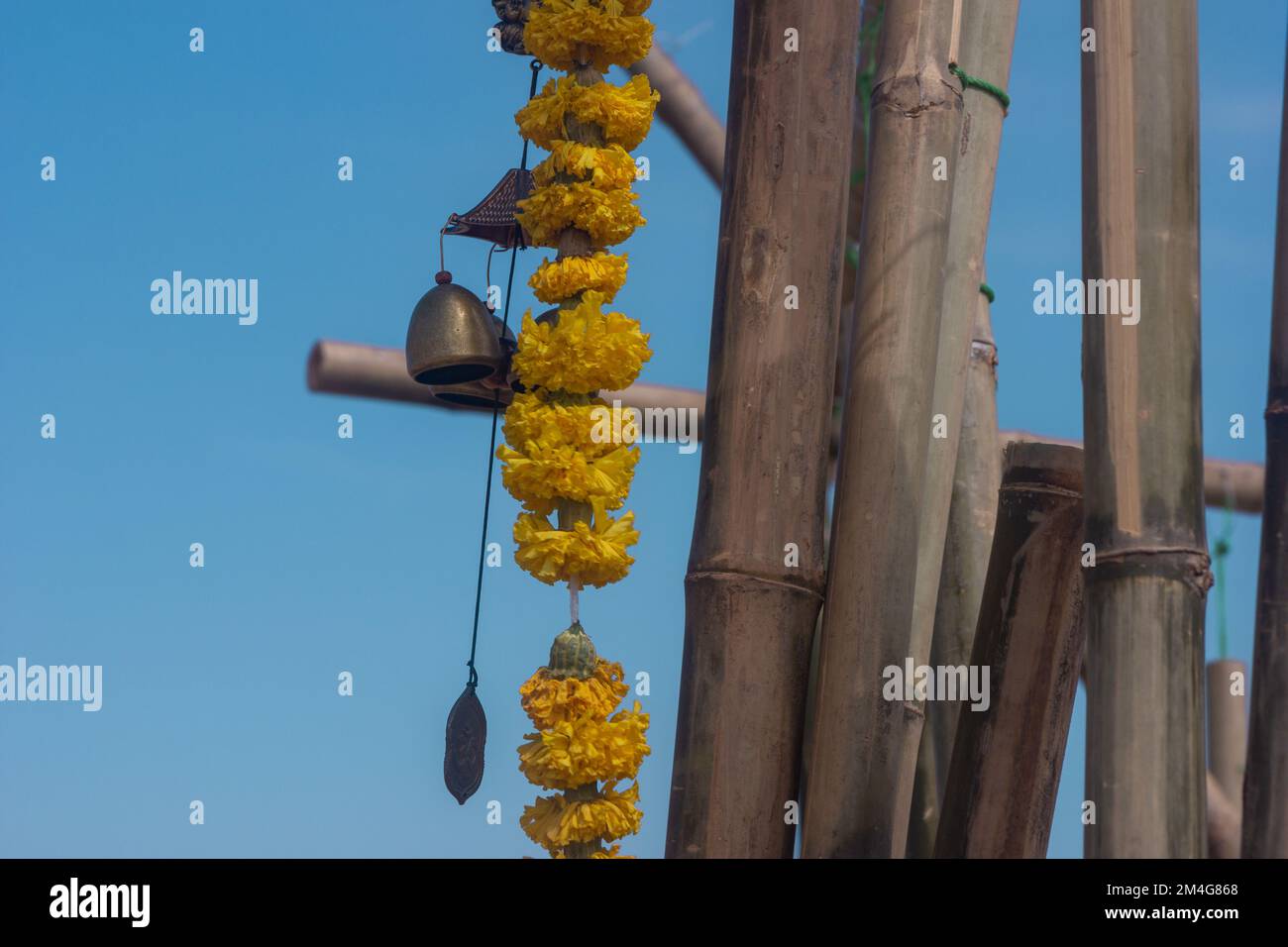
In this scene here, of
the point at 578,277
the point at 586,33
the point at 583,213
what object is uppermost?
the point at 586,33

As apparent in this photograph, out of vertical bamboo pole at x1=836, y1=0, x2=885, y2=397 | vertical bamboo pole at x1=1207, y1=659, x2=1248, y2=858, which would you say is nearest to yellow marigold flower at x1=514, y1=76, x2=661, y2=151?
vertical bamboo pole at x1=836, y1=0, x2=885, y2=397

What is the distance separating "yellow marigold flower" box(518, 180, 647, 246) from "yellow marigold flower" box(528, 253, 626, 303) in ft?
0.30

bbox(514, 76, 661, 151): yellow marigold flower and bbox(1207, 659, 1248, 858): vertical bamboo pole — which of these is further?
bbox(1207, 659, 1248, 858): vertical bamboo pole

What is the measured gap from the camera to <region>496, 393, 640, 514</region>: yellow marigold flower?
21.0 feet

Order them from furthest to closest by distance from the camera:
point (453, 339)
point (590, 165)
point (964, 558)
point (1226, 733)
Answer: point (1226, 733) < point (964, 558) < point (453, 339) < point (590, 165)

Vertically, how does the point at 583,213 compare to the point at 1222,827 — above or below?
above

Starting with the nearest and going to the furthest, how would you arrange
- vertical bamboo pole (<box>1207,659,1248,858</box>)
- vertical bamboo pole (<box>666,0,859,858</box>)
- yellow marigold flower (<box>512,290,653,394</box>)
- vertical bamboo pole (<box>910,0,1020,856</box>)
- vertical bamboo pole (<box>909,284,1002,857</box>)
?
vertical bamboo pole (<box>666,0,859,858</box>)
yellow marigold flower (<box>512,290,653,394</box>)
vertical bamboo pole (<box>910,0,1020,856</box>)
vertical bamboo pole (<box>909,284,1002,857</box>)
vertical bamboo pole (<box>1207,659,1248,858</box>)

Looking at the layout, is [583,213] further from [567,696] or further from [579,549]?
[567,696]

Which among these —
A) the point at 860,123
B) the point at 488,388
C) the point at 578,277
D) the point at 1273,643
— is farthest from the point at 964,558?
the point at 860,123

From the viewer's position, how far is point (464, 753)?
6.76 m

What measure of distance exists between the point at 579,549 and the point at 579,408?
483 mm

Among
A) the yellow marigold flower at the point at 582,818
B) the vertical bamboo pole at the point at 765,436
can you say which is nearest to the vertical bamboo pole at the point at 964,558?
the vertical bamboo pole at the point at 765,436

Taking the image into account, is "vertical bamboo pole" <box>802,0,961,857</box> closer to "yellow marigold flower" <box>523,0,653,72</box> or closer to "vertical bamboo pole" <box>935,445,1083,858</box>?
"vertical bamboo pole" <box>935,445,1083,858</box>
